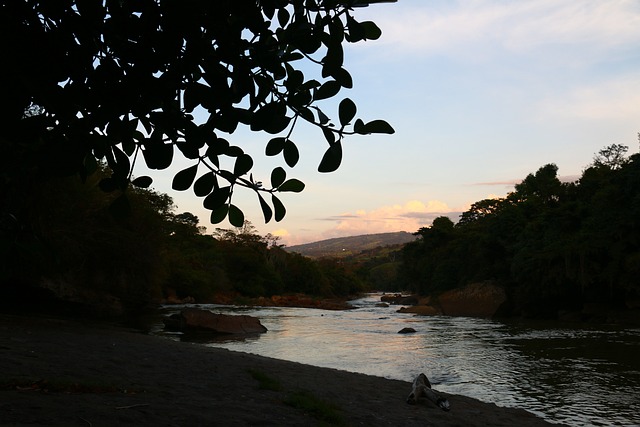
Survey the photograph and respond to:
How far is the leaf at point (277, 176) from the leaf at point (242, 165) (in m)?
0.21

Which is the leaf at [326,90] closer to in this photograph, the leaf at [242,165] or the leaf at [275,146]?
the leaf at [275,146]

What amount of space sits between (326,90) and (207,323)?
84.3 feet

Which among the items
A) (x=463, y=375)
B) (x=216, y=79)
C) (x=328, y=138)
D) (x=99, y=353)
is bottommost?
(x=463, y=375)

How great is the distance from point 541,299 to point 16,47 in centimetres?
4557

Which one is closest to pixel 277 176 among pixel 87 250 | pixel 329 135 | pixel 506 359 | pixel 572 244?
A: pixel 329 135

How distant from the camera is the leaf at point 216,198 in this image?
2.41 metres

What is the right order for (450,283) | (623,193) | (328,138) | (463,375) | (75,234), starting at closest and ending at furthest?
(328,138)
(463,375)
(75,234)
(623,193)
(450,283)

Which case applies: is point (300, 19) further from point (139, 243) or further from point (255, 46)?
point (139, 243)

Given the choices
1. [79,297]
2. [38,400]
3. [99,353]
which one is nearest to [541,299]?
[79,297]

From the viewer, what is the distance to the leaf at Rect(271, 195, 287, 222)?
2.32 metres

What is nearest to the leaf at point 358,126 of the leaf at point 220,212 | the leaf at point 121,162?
the leaf at point 220,212

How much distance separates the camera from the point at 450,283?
222ft

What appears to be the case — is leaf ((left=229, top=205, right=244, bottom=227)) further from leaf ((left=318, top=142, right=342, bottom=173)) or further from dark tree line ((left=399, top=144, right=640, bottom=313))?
dark tree line ((left=399, top=144, right=640, bottom=313))

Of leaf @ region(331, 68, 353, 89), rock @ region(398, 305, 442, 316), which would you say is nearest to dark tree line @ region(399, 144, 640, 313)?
rock @ region(398, 305, 442, 316)
